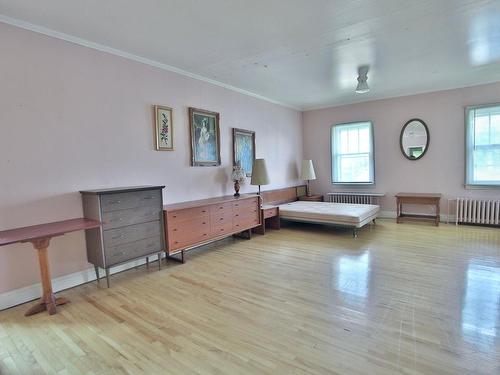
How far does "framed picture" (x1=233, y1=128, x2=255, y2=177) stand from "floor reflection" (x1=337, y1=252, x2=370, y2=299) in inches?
99.1

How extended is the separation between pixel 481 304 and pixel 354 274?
43.3 inches

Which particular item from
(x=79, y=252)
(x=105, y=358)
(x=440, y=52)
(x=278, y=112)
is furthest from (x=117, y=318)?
(x=278, y=112)

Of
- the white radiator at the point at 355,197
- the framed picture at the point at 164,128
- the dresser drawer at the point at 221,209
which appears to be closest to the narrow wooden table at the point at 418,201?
the white radiator at the point at 355,197

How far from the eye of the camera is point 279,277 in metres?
3.10

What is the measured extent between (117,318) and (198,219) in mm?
1676

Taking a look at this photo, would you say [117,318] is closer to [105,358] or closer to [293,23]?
[105,358]

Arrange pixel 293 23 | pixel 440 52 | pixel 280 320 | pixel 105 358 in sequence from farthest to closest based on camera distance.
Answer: pixel 440 52
pixel 293 23
pixel 280 320
pixel 105 358

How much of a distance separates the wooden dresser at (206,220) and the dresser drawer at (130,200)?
221 millimetres

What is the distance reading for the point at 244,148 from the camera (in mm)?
5340

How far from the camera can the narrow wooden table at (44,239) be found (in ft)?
7.63

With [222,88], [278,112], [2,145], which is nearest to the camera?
[2,145]

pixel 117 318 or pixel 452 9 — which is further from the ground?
pixel 452 9

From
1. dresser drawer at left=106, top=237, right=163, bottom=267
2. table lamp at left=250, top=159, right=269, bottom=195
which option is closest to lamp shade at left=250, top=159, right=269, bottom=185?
table lamp at left=250, top=159, right=269, bottom=195

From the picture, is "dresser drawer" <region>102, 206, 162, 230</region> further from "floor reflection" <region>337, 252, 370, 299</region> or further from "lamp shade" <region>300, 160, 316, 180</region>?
"lamp shade" <region>300, 160, 316, 180</region>
